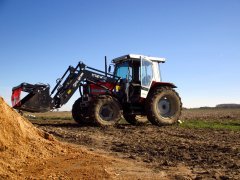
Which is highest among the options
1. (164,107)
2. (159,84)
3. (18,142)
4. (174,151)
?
(159,84)

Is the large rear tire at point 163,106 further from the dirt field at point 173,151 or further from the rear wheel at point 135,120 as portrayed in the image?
the dirt field at point 173,151

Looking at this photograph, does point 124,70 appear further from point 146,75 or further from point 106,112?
point 106,112

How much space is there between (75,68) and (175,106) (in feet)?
15.1

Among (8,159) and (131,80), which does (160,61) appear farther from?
(8,159)

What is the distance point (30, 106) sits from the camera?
585 inches

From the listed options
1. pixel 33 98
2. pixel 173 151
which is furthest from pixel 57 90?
pixel 173 151

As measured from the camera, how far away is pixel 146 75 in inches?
649

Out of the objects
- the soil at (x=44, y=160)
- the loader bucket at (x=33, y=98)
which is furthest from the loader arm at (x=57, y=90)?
the soil at (x=44, y=160)

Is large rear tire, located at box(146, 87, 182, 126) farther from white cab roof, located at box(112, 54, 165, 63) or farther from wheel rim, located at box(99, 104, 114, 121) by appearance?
wheel rim, located at box(99, 104, 114, 121)

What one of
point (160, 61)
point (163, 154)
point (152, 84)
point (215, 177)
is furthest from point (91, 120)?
point (215, 177)

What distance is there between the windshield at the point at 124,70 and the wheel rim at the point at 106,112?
1.93m

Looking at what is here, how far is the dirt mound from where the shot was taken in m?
7.11

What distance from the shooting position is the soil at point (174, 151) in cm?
703

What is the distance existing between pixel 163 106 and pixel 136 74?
179 cm
